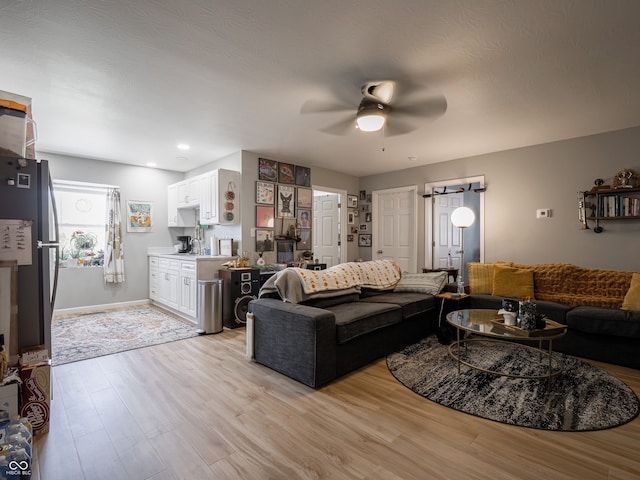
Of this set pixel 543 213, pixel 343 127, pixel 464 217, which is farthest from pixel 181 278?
pixel 543 213

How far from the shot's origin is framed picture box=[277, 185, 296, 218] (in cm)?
535

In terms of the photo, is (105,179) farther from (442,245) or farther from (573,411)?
(573,411)

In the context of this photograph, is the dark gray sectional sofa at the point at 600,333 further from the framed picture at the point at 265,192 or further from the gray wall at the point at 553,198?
the framed picture at the point at 265,192

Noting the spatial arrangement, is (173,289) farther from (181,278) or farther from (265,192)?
(265,192)

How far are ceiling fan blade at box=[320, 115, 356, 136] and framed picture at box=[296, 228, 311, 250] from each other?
2.13 m

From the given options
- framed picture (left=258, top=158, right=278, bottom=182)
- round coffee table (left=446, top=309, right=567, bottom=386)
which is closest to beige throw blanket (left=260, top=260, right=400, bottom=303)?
round coffee table (left=446, top=309, right=567, bottom=386)

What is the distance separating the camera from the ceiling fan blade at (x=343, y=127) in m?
3.42

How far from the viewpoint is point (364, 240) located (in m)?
6.56

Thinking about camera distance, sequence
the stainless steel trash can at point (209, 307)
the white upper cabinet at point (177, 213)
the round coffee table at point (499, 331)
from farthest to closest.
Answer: the white upper cabinet at point (177, 213)
the stainless steel trash can at point (209, 307)
the round coffee table at point (499, 331)

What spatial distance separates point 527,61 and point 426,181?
3.26m

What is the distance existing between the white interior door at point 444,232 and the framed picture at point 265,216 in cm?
287

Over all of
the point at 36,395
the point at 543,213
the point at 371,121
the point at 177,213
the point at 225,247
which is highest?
the point at 371,121

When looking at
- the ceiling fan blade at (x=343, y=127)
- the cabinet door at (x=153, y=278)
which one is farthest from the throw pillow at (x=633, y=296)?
the cabinet door at (x=153, y=278)

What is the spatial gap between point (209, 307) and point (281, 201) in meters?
2.13
